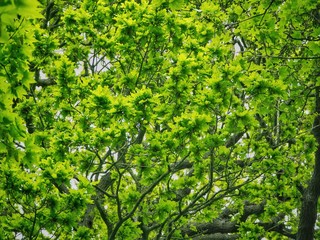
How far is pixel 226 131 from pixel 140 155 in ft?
4.64

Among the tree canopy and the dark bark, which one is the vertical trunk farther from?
the dark bark

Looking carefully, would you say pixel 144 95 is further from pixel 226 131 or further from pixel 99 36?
pixel 99 36

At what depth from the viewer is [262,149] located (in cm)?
774

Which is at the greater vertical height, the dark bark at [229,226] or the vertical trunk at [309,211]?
the dark bark at [229,226]

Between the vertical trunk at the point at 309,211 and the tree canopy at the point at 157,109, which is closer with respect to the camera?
the tree canopy at the point at 157,109

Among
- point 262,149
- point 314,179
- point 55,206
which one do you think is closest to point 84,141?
point 55,206

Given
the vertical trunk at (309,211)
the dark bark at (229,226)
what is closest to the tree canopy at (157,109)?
the vertical trunk at (309,211)

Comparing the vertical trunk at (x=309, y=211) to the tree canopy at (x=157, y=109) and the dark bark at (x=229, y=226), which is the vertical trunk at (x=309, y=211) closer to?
the tree canopy at (x=157, y=109)

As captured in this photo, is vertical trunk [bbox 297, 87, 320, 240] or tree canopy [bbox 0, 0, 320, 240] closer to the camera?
tree canopy [bbox 0, 0, 320, 240]

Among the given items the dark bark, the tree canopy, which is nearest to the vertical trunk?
the tree canopy

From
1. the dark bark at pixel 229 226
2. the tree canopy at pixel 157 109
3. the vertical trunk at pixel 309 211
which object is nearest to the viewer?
the tree canopy at pixel 157 109

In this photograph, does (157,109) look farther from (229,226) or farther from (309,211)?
(229,226)

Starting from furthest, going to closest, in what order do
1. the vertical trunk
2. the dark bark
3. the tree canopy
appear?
the dark bark < the vertical trunk < the tree canopy

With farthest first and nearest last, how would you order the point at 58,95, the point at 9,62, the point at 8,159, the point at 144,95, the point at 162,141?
the point at 58,95 < the point at 162,141 < the point at 144,95 < the point at 9,62 < the point at 8,159
